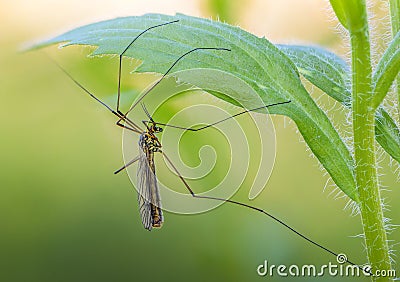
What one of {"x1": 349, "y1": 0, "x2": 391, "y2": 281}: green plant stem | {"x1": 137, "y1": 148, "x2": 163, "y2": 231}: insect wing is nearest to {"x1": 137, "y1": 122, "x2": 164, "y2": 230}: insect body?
{"x1": 137, "y1": 148, "x2": 163, "y2": 231}: insect wing

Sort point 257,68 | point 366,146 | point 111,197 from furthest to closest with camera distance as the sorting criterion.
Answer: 1. point 111,197
2. point 257,68
3. point 366,146

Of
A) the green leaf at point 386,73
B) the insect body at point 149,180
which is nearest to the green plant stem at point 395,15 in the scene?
the green leaf at point 386,73

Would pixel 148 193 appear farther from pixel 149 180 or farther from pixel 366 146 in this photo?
pixel 366 146

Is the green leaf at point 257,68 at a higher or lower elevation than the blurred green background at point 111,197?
lower

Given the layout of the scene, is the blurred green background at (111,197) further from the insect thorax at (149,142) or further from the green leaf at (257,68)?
the green leaf at (257,68)

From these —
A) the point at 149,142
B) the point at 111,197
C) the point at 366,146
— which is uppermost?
the point at 111,197

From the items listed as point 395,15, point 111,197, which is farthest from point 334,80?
point 111,197
